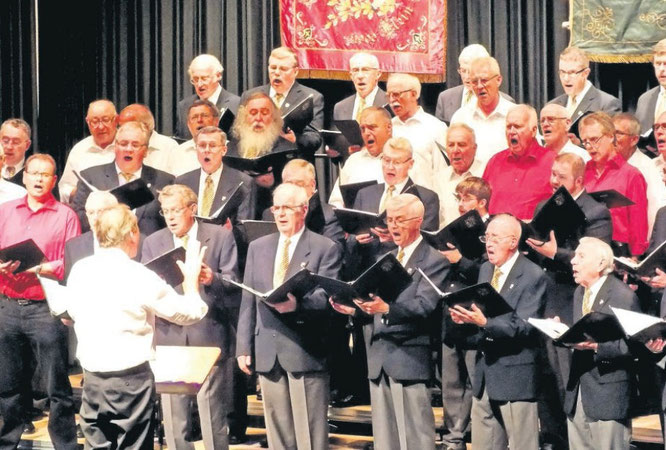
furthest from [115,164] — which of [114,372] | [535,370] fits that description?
[535,370]

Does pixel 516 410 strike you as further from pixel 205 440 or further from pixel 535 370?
pixel 205 440

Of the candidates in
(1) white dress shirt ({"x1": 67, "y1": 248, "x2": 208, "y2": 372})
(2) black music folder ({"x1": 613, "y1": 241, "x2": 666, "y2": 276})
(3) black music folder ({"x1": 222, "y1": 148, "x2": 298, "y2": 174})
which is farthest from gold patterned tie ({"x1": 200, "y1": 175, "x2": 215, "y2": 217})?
(2) black music folder ({"x1": 613, "y1": 241, "x2": 666, "y2": 276})

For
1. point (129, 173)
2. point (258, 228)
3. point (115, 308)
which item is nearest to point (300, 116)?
point (258, 228)

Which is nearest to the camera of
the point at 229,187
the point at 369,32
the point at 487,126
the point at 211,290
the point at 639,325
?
the point at 639,325

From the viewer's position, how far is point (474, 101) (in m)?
7.23

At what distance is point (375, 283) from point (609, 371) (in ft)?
3.56

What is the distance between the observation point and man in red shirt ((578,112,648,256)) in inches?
243

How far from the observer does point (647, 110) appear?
6945mm

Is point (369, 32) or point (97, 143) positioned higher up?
point (369, 32)

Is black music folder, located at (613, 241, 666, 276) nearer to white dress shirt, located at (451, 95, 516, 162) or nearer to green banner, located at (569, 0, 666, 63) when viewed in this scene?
white dress shirt, located at (451, 95, 516, 162)

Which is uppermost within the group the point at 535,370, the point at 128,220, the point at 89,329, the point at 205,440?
the point at 128,220

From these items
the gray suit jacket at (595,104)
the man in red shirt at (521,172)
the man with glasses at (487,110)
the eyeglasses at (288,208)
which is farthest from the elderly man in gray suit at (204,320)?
the gray suit jacket at (595,104)

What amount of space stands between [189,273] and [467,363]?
61.2 inches

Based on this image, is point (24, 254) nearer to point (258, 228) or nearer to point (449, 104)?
point (258, 228)
